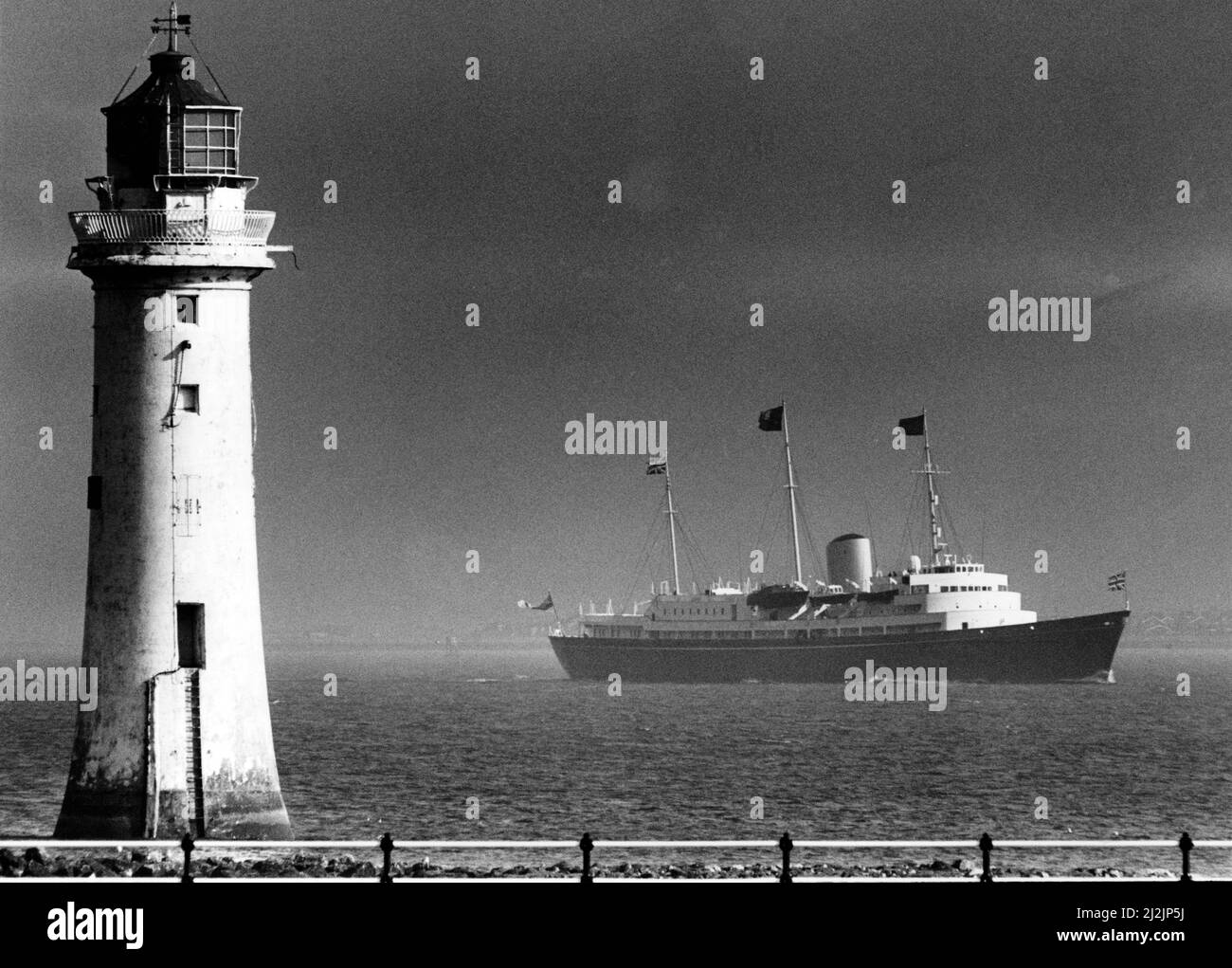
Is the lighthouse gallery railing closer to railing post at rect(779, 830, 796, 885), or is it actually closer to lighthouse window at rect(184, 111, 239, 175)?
lighthouse window at rect(184, 111, 239, 175)

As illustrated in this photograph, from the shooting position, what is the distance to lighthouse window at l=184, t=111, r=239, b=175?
3130 cm

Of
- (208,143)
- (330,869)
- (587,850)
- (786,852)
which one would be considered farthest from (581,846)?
(208,143)

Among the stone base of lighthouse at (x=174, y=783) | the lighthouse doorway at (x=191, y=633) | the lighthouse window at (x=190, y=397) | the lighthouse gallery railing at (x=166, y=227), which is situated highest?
the lighthouse gallery railing at (x=166, y=227)

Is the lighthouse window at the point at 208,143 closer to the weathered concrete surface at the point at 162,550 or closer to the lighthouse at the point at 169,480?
the lighthouse at the point at 169,480

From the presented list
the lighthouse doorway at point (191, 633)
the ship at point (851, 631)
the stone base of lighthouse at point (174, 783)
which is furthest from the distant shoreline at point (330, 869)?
the ship at point (851, 631)

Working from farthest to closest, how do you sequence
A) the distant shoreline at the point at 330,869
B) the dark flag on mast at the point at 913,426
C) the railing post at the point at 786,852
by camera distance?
the dark flag on mast at the point at 913,426 → the distant shoreline at the point at 330,869 → the railing post at the point at 786,852

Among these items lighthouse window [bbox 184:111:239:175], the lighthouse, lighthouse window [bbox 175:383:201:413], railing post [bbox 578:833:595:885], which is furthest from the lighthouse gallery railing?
railing post [bbox 578:833:595:885]

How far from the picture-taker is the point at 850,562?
172000mm

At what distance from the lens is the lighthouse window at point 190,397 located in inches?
1215

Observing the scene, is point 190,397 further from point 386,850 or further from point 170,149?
point 386,850

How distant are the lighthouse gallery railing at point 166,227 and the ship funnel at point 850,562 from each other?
139535 mm

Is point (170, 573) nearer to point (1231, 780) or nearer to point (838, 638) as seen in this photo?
point (1231, 780)

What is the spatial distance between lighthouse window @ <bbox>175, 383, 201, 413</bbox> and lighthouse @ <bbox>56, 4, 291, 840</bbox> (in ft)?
0.07

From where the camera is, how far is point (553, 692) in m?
149
